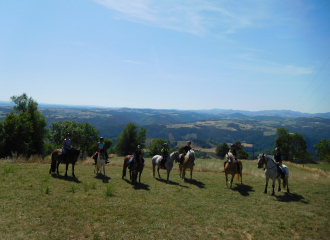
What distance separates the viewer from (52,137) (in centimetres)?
5588

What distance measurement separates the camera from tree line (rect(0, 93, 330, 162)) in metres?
37.7

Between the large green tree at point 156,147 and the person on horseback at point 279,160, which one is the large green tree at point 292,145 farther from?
the person on horseback at point 279,160

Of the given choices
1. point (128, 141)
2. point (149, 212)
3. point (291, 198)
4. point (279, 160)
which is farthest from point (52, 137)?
point (291, 198)

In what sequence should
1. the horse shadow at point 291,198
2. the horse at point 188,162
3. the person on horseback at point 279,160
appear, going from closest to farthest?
the horse shadow at point 291,198, the person on horseback at point 279,160, the horse at point 188,162

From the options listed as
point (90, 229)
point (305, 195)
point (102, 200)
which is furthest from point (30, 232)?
point (305, 195)

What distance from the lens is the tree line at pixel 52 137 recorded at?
124 ft

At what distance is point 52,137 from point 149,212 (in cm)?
5635

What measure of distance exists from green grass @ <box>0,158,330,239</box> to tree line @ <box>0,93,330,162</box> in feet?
58.0

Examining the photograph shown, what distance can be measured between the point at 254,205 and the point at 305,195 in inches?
215

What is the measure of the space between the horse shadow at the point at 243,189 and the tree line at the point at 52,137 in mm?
26406

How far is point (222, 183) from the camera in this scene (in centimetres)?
1780

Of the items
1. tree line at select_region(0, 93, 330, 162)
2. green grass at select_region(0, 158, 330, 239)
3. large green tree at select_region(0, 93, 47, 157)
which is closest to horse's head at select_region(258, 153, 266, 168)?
green grass at select_region(0, 158, 330, 239)

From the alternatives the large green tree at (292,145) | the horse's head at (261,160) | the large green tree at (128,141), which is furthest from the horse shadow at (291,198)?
the large green tree at (292,145)

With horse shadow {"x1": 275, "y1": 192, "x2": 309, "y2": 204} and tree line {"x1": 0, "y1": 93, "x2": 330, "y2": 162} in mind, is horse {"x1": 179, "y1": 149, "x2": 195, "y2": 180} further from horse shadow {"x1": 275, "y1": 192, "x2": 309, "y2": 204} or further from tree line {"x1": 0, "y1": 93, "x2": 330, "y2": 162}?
tree line {"x1": 0, "y1": 93, "x2": 330, "y2": 162}
